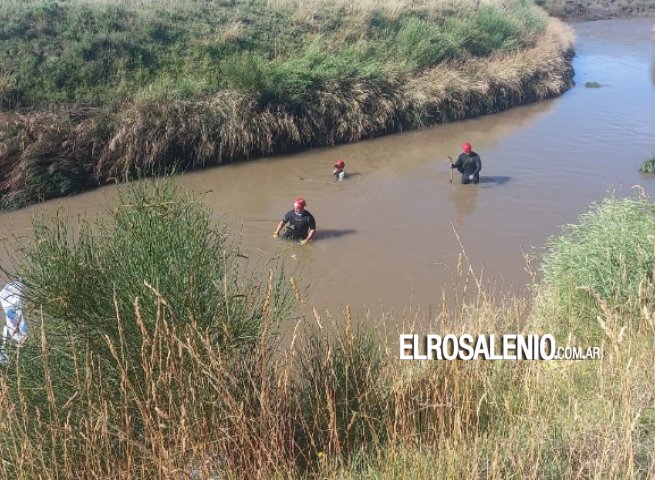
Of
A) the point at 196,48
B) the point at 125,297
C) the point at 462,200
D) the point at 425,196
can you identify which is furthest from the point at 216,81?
the point at 125,297

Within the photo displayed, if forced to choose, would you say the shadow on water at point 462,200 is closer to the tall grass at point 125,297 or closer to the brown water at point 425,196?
the brown water at point 425,196

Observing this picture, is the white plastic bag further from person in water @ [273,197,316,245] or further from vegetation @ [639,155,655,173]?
vegetation @ [639,155,655,173]

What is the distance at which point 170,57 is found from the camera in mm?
18125

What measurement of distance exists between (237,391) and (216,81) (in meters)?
14.8

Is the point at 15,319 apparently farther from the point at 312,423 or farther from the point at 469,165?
the point at 469,165

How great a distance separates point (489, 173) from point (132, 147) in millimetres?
9226

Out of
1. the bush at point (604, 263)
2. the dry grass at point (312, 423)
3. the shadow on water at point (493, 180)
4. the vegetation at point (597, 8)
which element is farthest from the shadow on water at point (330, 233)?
the vegetation at point (597, 8)

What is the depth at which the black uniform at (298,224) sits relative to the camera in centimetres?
1105

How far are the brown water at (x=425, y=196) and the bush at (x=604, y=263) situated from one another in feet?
8.75

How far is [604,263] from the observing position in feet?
20.5

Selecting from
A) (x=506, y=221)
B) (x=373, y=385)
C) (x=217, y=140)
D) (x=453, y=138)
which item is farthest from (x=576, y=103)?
(x=373, y=385)

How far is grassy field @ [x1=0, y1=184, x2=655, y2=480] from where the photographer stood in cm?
307

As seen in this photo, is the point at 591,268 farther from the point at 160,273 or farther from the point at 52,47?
the point at 52,47

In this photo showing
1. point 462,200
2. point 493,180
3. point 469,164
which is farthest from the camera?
point 493,180
